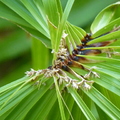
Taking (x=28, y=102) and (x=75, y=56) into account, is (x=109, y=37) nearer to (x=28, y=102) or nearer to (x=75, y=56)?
(x=75, y=56)

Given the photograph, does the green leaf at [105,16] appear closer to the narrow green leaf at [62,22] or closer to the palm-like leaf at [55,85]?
the palm-like leaf at [55,85]

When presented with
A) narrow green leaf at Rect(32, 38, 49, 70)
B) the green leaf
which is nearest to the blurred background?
narrow green leaf at Rect(32, 38, 49, 70)

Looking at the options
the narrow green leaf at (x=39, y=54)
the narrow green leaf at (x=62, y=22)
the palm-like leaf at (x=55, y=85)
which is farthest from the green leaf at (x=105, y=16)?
the narrow green leaf at (x=39, y=54)

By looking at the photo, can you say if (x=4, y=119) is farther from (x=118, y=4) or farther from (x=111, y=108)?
(x=118, y=4)

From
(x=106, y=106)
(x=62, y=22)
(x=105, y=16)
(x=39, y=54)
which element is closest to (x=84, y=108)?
(x=106, y=106)

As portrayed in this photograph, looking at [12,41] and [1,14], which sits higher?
[1,14]

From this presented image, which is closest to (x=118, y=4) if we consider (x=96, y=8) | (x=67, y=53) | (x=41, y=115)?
(x=67, y=53)
